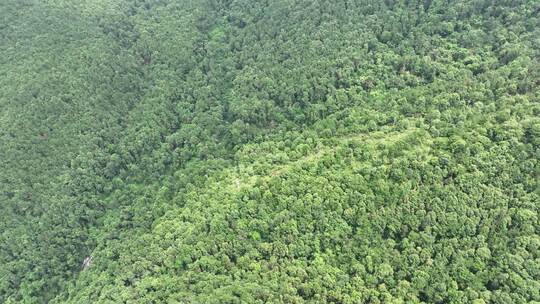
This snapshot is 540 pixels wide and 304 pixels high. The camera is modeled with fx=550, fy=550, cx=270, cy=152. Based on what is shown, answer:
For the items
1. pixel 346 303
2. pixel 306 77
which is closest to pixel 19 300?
pixel 346 303

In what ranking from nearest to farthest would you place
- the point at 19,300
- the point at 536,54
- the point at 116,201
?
the point at 536,54 < the point at 19,300 < the point at 116,201

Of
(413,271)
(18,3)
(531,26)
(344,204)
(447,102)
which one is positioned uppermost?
(18,3)

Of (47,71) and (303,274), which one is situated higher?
(47,71)

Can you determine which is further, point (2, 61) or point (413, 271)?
point (2, 61)

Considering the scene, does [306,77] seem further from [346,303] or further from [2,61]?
[2,61]

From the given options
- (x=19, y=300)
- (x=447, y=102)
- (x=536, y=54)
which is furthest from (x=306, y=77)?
(x=19, y=300)

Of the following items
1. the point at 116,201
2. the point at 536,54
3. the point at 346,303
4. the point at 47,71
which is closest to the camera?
the point at 346,303
